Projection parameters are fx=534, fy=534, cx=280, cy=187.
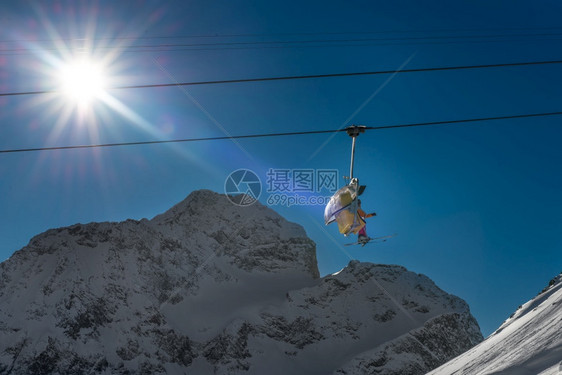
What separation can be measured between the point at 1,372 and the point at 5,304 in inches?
624

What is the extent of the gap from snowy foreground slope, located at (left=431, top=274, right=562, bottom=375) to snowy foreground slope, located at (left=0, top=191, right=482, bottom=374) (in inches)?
3777

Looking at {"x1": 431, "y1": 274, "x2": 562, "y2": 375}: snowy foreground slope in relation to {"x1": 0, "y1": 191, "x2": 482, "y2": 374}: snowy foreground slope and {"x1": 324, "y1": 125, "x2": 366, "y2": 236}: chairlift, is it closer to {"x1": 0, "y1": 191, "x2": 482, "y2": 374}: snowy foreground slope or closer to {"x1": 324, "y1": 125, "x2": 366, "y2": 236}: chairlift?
{"x1": 324, "y1": 125, "x2": 366, "y2": 236}: chairlift

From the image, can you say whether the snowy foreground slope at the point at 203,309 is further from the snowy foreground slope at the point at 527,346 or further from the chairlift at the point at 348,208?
the snowy foreground slope at the point at 527,346

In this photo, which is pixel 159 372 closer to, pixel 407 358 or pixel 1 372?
pixel 1 372

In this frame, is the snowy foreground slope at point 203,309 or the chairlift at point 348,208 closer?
the chairlift at point 348,208

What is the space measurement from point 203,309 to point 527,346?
374 feet

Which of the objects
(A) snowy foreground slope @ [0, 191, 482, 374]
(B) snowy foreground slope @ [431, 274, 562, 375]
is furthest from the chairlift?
(A) snowy foreground slope @ [0, 191, 482, 374]

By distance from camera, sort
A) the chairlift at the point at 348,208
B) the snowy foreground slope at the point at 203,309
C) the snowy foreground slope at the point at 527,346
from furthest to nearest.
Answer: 1. the snowy foreground slope at the point at 203,309
2. the chairlift at the point at 348,208
3. the snowy foreground slope at the point at 527,346

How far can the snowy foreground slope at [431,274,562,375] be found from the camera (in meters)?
7.96

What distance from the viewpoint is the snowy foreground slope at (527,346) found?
26.1 feet

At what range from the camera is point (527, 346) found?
905cm

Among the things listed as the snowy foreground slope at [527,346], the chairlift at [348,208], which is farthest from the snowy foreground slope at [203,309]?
the snowy foreground slope at [527,346]

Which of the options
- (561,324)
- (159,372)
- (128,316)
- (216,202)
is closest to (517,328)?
(561,324)

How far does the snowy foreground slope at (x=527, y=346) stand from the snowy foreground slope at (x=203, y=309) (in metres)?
95.9
